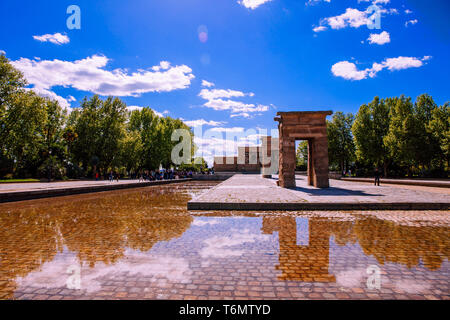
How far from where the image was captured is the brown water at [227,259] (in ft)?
10.2

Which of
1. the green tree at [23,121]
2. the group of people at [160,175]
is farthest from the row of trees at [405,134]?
the green tree at [23,121]

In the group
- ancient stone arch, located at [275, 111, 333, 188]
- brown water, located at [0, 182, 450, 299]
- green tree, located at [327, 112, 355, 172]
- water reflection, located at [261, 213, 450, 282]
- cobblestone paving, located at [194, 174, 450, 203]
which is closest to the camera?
brown water, located at [0, 182, 450, 299]

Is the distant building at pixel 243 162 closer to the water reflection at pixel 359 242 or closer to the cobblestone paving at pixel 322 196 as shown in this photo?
the cobblestone paving at pixel 322 196

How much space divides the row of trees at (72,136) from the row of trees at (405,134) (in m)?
35.4

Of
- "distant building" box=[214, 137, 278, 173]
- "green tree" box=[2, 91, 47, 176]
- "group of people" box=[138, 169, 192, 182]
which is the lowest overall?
"group of people" box=[138, 169, 192, 182]

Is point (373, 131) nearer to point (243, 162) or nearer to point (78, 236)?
point (243, 162)

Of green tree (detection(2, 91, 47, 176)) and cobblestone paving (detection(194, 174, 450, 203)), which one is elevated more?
green tree (detection(2, 91, 47, 176))

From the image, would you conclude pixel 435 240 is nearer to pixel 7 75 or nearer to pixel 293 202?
pixel 293 202

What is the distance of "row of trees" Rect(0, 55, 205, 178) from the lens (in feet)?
96.2

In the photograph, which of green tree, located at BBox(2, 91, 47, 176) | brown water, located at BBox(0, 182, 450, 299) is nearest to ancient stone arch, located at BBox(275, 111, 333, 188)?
brown water, located at BBox(0, 182, 450, 299)

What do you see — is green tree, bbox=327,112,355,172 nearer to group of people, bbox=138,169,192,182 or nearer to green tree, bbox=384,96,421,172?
green tree, bbox=384,96,421,172

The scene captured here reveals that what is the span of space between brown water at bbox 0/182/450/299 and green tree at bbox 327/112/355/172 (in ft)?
146

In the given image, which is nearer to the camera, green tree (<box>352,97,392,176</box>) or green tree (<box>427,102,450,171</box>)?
green tree (<box>427,102,450,171</box>)

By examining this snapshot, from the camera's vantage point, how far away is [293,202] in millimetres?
9469
